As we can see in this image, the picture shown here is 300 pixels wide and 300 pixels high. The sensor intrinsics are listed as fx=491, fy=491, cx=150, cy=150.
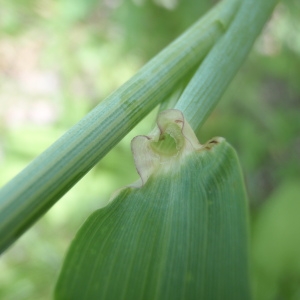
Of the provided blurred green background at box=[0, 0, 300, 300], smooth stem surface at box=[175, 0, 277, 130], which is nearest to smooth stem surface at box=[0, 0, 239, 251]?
smooth stem surface at box=[175, 0, 277, 130]

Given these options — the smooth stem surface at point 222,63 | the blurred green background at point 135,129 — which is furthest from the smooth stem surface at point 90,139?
the blurred green background at point 135,129

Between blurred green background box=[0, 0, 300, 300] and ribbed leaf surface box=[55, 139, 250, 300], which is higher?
blurred green background box=[0, 0, 300, 300]

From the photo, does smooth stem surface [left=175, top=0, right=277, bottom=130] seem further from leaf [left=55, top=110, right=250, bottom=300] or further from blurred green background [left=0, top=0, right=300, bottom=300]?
blurred green background [left=0, top=0, right=300, bottom=300]

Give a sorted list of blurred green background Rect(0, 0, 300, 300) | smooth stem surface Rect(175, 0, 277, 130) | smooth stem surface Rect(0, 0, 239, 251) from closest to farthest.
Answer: smooth stem surface Rect(0, 0, 239, 251) < smooth stem surface Rect(175, 0, 277, 130) < blurred green background Rect(0, 0, 300, 300)

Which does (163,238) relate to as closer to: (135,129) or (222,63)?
(222,63)

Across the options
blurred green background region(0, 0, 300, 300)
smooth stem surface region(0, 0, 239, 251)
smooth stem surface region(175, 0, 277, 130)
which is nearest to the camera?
smooth stem surface region(0, 0, 239, 251)

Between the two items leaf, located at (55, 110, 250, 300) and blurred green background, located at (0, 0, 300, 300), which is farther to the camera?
blurred green background, located at (0, 0, 300, 300)

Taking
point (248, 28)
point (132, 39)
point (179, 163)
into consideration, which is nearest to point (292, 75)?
point (132, 39)
